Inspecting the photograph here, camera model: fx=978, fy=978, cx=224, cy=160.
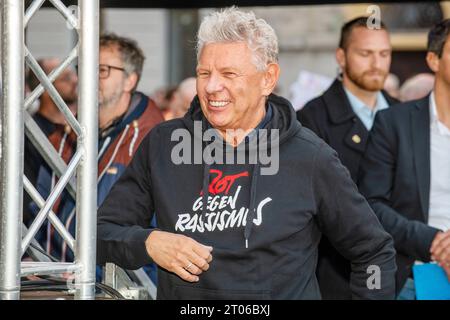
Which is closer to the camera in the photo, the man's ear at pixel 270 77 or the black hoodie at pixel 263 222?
the black hoodie at pixel 263 222

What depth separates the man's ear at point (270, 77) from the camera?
3588mm

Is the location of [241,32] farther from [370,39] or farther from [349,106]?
[370,39]

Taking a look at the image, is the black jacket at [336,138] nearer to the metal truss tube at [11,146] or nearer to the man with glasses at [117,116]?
the man with glasses at [117,116]

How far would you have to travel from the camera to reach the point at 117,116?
17.1 ft

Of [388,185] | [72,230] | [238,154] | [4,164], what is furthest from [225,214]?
[72,230]

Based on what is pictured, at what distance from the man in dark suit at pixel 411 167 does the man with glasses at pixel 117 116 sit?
122 centimetres

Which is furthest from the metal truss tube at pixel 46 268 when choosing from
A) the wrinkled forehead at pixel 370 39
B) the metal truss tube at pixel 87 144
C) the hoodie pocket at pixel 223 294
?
the wrinkled forehead at pixel 370 39

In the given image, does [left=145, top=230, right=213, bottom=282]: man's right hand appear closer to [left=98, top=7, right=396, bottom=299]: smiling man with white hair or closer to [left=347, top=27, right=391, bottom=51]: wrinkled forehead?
[left=98, top=7, right=396, bottom=299]: smiling man with white hair

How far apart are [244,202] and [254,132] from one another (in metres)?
0.26

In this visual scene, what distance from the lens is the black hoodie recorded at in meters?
3.47

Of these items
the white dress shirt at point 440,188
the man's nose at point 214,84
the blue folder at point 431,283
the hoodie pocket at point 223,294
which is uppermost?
the man's nose at point 214,84

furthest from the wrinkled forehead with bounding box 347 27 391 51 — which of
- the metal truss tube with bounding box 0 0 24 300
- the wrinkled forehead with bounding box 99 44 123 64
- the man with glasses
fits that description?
the metal truss tube with bounding box 0 0 24 300

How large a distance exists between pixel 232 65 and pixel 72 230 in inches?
70.5
